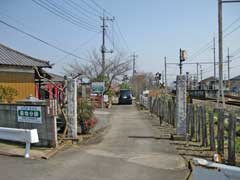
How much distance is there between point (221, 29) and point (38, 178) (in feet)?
41.5

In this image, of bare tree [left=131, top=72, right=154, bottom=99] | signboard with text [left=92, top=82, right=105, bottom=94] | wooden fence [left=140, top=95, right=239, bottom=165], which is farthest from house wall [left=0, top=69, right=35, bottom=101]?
bare tree [left=131, top=72, right=154, bottom=99]

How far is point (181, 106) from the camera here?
1457cm

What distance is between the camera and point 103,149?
11.6 m

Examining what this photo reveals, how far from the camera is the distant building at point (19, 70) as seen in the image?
19875 mm

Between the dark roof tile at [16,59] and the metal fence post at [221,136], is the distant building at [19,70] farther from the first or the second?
the metal fence post at [221,136]

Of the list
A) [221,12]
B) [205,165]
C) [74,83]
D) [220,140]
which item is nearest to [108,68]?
[221,12]

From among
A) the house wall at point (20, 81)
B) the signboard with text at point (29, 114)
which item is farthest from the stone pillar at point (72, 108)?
the house wall at point (20, 81)

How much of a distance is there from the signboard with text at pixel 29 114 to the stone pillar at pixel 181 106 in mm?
5511

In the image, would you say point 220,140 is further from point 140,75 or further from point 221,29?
point 140,75

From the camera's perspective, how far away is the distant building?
65.2 feet

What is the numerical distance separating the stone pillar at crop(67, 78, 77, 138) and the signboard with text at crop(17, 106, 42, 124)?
5.90 feet

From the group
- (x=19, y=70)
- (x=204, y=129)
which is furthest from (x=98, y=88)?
(x=204, y=129)

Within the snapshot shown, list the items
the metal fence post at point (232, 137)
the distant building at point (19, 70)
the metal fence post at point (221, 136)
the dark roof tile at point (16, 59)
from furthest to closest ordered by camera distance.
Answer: the dark roof tile at point (16, 59) → the distant building at point (19, 70) → the metal fence post at point (221, 136) → the metal fence post at point (232, 137)

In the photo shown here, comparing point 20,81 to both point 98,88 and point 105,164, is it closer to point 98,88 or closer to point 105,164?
point 105,164
